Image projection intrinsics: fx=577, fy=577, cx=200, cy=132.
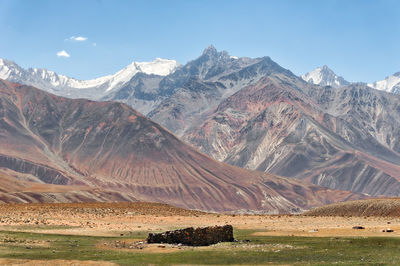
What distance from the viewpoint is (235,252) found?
41906mm

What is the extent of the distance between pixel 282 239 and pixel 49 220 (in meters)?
29.6

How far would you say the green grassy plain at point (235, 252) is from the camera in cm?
3731

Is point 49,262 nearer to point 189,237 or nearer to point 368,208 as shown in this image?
point 189,237

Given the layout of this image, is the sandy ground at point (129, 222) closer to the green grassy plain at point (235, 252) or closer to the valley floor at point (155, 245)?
the valley floor at point (155, 245)

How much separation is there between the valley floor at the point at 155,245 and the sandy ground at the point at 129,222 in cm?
12

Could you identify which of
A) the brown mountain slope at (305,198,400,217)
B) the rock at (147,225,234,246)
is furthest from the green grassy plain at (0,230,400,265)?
the brown mountain slope at (305,198,400,217)

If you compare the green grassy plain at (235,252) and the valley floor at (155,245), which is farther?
the valley floor at (155,245)

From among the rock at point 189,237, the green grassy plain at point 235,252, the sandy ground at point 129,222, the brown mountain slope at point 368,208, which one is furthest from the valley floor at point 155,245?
the brown mountain slope at point 368,208

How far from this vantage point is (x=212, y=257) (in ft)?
130

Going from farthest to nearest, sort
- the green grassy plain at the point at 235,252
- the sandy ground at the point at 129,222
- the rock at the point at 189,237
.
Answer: the sandy ground at the point at 129,222, the rock at the point at 189,237, the green grassy plain at the point at 235,252

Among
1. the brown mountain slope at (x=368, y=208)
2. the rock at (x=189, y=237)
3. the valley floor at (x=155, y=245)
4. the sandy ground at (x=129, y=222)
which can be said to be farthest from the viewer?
the brown mountain slope at (x=368, y=208)

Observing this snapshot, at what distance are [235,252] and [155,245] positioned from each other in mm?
7236

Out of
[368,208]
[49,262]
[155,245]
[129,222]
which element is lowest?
[129,222]

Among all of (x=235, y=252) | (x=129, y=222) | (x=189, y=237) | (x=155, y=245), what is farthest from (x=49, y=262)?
(x=129, y=222)
